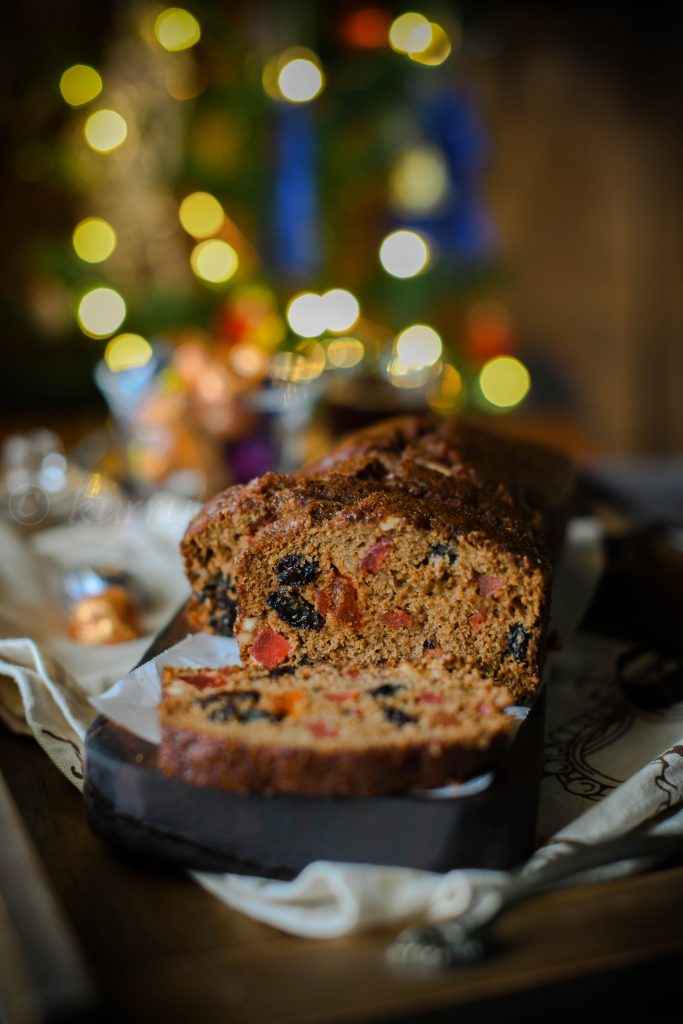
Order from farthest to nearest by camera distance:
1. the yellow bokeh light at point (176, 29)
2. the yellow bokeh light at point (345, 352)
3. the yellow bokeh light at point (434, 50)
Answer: the yellow bokeh light at point (176, 29) → the yellow bokeh light at point (434, 50) → the yellow bokeh light at point (345, 352)

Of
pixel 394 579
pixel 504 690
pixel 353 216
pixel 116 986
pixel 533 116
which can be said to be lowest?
pixel 116 986

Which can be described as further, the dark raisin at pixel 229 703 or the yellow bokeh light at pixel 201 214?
the yellow bokeh light at pixel 201 214

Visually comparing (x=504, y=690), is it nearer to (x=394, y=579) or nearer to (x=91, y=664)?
(x=394, y=579)

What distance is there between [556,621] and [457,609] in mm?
727

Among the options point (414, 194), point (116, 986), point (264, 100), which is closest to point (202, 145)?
point (264, 100)

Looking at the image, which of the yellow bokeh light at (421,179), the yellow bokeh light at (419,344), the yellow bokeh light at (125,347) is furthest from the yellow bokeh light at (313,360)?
the yellow bokeh light at (421,179)

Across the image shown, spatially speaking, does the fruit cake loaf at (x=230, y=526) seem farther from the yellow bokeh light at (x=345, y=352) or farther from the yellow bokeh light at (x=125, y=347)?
the yellow bokeh light at (x=125, y=347)

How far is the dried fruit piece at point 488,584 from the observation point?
1823 millimetres

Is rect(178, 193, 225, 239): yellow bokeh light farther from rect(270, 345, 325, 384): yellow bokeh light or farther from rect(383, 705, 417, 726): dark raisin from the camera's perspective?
rect(383, 705, 417, 726): dark raisin

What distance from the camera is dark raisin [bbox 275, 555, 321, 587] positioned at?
6.20 ft

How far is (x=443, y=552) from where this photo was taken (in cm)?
183

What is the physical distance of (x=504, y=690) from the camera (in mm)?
1668

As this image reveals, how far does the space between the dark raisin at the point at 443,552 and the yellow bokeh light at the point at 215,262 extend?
164 inches

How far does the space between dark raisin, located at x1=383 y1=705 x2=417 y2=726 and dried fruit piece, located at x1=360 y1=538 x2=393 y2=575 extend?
0.33m
